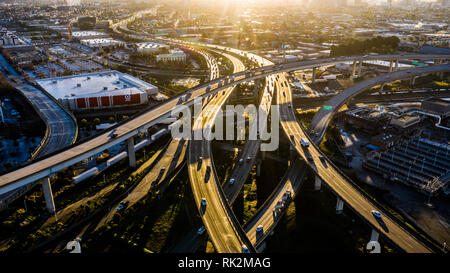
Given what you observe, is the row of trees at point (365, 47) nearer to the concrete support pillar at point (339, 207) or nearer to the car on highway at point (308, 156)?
the car on highway at point (308, 156)

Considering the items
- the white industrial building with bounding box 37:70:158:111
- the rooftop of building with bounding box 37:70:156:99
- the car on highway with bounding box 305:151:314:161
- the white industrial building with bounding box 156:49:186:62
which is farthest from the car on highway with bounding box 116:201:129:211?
the white industrial building with bounding box 156:49:186:62

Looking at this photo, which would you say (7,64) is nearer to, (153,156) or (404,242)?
(153,156)

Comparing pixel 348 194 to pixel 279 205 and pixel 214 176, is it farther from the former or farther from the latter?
pixel 214 176

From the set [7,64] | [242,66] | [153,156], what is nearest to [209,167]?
[153,156]

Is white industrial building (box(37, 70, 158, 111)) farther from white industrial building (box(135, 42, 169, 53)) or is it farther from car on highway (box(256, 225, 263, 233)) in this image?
car on highway (box(256, 225, 263, 233))

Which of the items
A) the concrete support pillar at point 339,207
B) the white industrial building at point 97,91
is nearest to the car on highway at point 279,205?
the concrete support pillar at point 339,207

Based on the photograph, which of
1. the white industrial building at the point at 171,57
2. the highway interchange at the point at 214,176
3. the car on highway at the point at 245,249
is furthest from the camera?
the white industrial building at the point at 171,57
